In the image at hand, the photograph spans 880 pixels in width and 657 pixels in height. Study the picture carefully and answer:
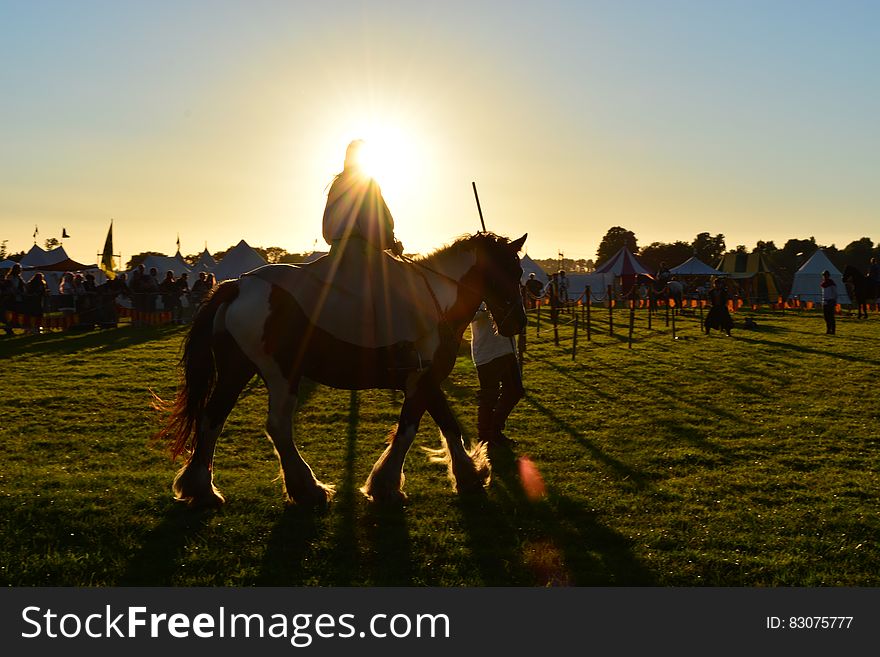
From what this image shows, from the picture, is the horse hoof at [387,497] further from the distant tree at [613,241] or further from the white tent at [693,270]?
the distant tree at [613,241]

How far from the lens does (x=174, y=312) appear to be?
2817 cm

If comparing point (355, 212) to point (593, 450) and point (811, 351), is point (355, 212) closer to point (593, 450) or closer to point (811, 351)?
point (593, 450)

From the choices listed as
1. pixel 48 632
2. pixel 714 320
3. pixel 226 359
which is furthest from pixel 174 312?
pixel 48 632

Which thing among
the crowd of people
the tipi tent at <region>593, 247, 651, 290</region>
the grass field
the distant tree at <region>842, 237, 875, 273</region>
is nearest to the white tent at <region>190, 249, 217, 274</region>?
the crowd of people

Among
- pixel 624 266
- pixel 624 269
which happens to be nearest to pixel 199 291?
pixel 624 269

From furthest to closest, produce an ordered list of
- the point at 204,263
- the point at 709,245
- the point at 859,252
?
the point at 709,245 → the point at 859,252 → the point at 204,263

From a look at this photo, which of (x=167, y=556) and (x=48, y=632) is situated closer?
(x=48, y=632)

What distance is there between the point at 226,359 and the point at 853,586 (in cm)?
456

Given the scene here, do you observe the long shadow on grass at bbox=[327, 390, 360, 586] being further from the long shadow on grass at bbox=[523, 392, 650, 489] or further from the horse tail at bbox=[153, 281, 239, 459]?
the long shadow on grass at bbox=[523, 392, 650, 489]

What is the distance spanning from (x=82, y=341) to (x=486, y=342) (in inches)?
656

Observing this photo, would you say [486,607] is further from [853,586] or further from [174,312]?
[174,312]

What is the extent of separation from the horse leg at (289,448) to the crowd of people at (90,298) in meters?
18.7

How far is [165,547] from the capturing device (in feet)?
16.1

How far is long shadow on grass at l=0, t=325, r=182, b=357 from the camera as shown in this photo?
1823 centimetres
